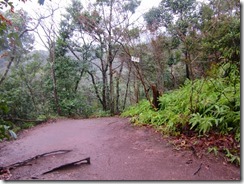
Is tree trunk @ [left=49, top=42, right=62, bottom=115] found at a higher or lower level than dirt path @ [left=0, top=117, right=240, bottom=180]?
higher

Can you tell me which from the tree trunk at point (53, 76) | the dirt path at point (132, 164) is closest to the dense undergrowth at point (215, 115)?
the dirt path at point (132, 164)

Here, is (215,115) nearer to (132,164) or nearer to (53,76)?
(132,164)

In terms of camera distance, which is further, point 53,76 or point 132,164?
point 53,76

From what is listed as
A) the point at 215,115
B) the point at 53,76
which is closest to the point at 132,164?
the point at 215,115

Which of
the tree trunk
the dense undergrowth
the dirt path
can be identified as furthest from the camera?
the tree trunk

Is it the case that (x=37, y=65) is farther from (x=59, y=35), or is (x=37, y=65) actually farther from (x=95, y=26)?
(x=95, y=26)

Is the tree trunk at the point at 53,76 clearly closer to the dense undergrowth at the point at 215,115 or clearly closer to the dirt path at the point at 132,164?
the dirt path at the point at 132,164

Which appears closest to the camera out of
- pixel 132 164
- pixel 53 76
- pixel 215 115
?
pixel 132 164

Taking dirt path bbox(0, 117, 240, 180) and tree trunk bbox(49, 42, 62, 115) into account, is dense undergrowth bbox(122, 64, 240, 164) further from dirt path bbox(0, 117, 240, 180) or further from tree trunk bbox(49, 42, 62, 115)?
tree trunk bbox(49, 42, 62, 115)

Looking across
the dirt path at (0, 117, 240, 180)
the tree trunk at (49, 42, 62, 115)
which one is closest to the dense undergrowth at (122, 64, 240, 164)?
the dirt path at (0, 117, 240, 180)

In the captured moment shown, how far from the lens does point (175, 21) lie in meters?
9.20

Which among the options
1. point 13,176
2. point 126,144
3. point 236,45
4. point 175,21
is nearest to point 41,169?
point 13,176

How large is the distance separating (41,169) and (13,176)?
0.35 metres

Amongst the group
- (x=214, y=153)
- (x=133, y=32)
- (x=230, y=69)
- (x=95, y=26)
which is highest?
(x=95, y=26)
